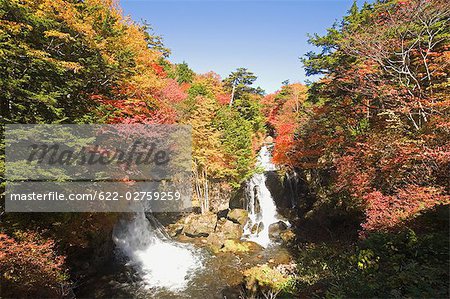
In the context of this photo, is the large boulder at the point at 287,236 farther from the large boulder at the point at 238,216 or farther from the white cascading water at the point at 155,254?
the white cascading water at the point at 155,254

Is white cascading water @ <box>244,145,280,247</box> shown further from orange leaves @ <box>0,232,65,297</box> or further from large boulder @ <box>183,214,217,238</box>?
orange leaves @ <box>0,232,65,297</box>

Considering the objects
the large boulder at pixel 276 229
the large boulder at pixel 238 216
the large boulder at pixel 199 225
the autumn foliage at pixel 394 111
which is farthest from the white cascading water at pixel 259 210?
the autumn foliage at pixel 394 111

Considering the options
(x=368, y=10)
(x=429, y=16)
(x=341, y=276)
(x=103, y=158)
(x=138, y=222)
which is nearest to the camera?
(x=341, y=276)

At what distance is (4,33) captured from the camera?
8.07 meters

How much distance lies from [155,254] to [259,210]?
10873 mm

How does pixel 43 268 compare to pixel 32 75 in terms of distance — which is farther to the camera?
pixel 32 75

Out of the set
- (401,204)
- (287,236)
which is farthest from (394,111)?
(287,236)

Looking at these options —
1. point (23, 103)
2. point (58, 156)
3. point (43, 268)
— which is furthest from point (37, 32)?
point (43, 268)

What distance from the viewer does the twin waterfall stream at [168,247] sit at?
46.3 ft

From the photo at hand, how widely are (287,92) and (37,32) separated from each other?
3365cm

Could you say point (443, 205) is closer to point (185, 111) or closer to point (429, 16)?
point (429, 16)

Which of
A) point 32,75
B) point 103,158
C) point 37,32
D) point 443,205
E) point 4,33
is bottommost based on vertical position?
point 443,205

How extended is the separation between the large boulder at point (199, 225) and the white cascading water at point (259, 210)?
124 inches

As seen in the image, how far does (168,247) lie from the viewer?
18594 millimetres
